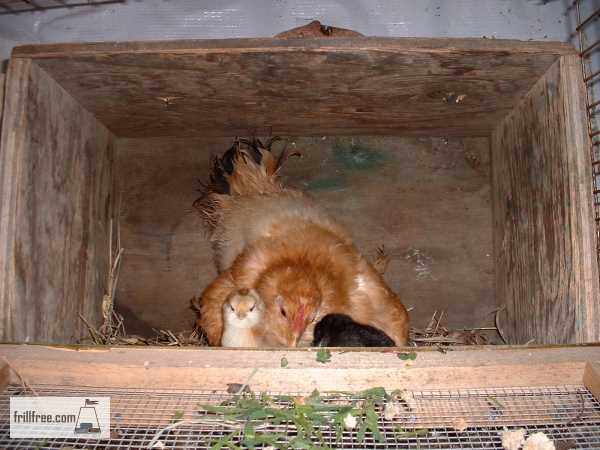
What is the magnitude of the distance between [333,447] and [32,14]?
2.64m

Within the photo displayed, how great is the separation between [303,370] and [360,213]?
1416mm

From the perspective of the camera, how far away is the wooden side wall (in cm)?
153

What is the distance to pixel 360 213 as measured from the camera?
2.53 metres

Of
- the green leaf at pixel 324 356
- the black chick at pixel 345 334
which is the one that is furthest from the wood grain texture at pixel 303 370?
the black chick at pixel 345 334

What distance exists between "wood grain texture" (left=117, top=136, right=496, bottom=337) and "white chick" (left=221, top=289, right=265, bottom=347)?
2.74ft

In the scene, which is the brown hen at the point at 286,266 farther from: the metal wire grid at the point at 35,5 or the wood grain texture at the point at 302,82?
the metal wire grid at the point at 35,5

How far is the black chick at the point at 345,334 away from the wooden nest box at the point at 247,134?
62 centimetres

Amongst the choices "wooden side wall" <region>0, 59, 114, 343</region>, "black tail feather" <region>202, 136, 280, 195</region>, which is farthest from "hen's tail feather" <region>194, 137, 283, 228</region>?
"wooden side wall" <region>0, 59, 114, 343</region>

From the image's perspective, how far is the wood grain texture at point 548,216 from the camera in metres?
1.51

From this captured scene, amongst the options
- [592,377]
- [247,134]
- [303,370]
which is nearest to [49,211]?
[247,134]

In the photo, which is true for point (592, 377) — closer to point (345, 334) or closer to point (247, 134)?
point (345, 334)

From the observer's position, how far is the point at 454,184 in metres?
2.50

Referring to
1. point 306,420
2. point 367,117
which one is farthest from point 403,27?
point 306,420

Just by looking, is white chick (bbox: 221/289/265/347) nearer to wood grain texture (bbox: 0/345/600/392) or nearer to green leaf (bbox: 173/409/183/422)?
wood grain texture (bbox: 0/345/600/392)
